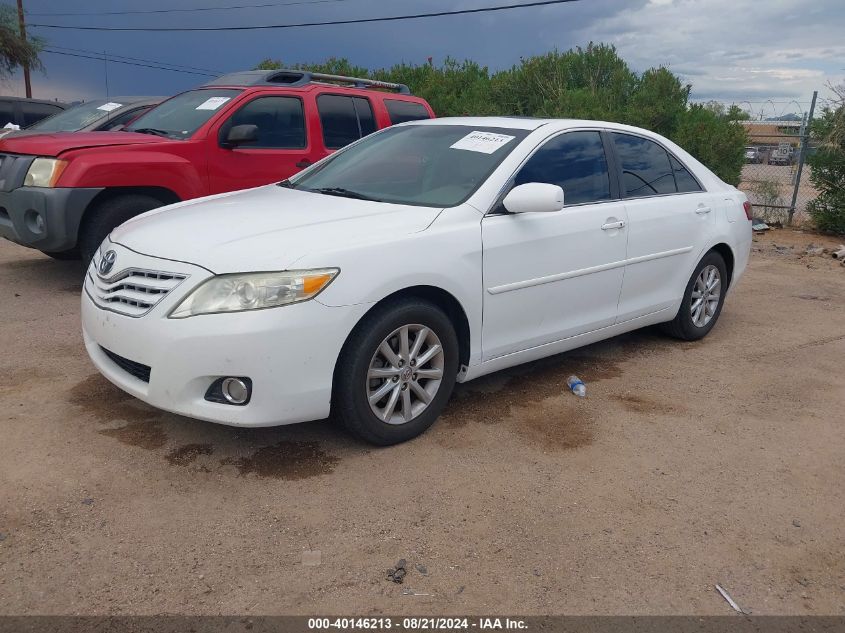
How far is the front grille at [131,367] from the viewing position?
3.38m

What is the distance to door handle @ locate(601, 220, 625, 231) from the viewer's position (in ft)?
15.0

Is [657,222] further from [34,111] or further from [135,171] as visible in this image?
[34,111]

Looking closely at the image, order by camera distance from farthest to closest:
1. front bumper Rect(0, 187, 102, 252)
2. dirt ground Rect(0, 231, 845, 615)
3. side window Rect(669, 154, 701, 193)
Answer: front bumper Rect(0, 187, 102, 252)
side window Rect(669, 154, 701, 193)
dirt ground Rect(0, 231, 845, 615)

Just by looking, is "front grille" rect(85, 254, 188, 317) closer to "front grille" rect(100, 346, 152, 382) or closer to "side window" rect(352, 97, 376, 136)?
"front grille" rect(100, 346, 152, 382)

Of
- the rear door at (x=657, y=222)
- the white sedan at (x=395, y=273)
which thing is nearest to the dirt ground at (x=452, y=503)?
the white sedan at (x=395, y=273)

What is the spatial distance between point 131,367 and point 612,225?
2.87 m

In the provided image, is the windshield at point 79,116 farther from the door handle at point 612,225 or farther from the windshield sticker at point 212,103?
the door handle at point 612,225

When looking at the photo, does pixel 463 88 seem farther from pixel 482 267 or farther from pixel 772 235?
pixel 482 267

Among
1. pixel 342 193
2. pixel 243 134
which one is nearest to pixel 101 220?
pixel 243 134

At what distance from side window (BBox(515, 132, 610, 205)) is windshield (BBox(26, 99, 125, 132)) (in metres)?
6.43

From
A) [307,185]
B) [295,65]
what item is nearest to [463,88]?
[295,65]

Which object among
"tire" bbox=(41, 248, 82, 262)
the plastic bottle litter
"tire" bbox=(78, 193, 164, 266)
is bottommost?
the plastic bottle litter

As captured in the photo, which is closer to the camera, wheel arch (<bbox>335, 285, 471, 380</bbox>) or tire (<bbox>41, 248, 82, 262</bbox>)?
wheel arch (<bbox>335, 285, 471, 380</bbox>)

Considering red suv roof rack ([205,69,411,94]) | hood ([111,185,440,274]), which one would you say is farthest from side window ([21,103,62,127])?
hood ([111,185,440,274])
